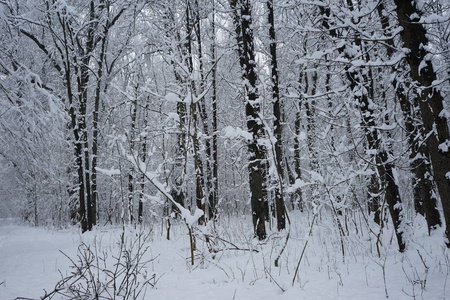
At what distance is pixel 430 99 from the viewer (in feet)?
9.90

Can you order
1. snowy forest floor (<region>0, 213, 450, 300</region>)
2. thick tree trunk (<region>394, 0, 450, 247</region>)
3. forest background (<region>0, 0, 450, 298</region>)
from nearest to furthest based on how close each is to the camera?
snowy forest floor (<region>0, 213, 450, 300</region>)
thick tree trunk (<region>394, 0, 450, 247</region>)
forest background (<region>0, 0, 450, 298</region>)

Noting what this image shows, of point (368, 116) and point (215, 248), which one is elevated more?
point (368, 116)

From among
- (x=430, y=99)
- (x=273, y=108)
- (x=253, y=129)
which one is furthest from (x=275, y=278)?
(x=273, y=108)

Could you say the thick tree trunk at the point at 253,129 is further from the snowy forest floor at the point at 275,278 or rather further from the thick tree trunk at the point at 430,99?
the thick tree trunk at the point at 430,99

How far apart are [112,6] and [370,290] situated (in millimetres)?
12220

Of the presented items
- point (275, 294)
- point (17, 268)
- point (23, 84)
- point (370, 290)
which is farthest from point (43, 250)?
point (370, 290)

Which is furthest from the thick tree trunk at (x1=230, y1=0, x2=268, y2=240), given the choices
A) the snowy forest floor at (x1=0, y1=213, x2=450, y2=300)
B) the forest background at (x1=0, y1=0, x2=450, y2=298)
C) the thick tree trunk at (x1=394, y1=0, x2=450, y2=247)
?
the thick tree trunk at (x1=394, y1=0, x2=450, y2=247)

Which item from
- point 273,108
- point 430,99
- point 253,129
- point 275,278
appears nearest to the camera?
point 430,99

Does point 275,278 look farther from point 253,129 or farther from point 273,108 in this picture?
point 273,108

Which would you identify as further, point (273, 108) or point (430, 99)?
point (273, 108)

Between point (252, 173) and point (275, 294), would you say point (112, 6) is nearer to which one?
point (252, 173)

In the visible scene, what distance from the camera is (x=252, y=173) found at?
20.2ft

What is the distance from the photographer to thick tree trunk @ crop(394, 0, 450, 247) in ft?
9.65

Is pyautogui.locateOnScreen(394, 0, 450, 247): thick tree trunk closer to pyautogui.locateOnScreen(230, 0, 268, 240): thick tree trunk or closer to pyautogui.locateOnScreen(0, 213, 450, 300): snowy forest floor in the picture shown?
pyautogui.locateOnScreen(0, 213, 450, 300): snowy forest floor
